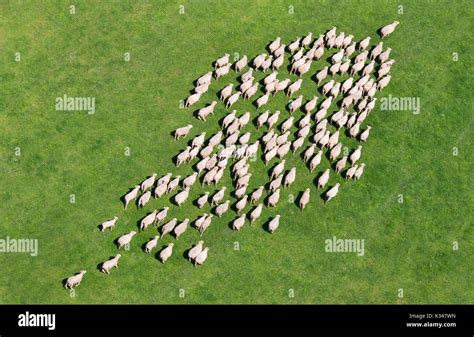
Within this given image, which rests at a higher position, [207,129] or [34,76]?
[34,76]

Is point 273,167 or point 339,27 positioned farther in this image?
point 339,27

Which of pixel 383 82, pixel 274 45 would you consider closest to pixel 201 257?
pixel 274 45

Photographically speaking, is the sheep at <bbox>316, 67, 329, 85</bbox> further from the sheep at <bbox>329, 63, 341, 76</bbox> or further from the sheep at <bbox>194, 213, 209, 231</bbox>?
the sheep at <bbox>194, 213, 209, 231</bbox>

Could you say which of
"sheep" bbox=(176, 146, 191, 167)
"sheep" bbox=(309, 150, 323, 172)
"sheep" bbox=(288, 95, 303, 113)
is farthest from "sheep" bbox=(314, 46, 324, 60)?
"sheep" bbox=(176, 146, 191, 167)

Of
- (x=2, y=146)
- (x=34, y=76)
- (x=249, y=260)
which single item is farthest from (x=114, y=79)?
(x=249, y=260)

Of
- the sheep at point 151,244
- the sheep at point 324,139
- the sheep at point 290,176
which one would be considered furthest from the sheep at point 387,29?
the sheep at point 151,244
